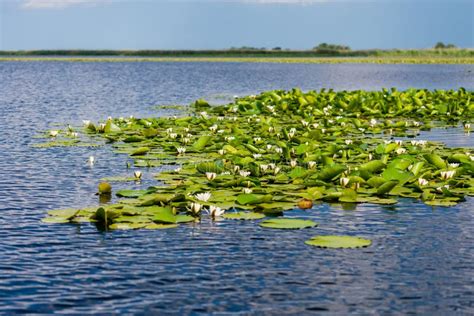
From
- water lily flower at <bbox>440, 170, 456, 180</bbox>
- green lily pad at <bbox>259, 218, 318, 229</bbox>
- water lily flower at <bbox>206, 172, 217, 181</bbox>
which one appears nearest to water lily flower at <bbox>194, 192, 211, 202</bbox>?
green lily pad at <bbox>259, 218, 318, 229</bbox>

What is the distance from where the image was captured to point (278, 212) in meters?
9.45

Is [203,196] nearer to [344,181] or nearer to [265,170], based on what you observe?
[344,181]

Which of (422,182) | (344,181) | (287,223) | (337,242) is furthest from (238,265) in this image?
(422,182)

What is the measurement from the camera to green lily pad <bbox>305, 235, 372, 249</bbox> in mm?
7777

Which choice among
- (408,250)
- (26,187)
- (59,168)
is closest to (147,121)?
(59,168)

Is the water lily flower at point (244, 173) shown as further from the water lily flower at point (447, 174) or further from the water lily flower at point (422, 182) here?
the water lily flower at point (447, 174)

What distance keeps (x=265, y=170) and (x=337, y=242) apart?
3.84 m

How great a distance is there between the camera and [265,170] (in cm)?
1159

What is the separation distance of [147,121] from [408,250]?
40.3 feet

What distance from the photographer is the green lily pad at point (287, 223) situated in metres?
8.52

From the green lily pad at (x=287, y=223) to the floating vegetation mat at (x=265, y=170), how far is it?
0.01 m

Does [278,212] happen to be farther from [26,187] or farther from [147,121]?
[147,121]

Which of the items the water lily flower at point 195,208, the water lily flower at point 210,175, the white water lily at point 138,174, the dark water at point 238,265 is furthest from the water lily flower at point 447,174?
the white water lily at point 138,174

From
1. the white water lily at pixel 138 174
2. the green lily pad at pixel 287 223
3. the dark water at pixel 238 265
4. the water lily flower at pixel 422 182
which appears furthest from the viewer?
the white water lily at pixel 138 174
